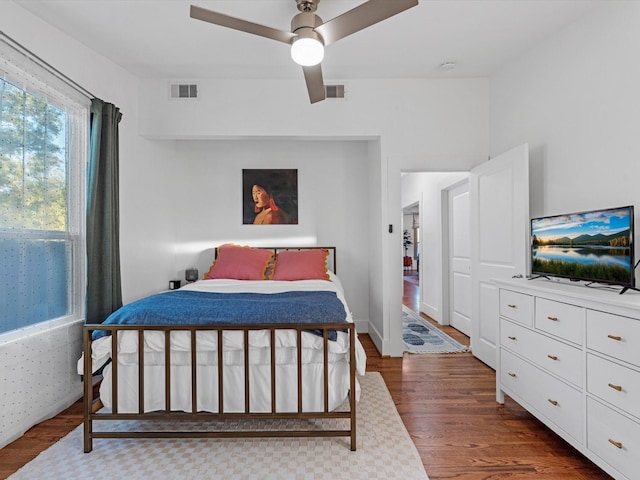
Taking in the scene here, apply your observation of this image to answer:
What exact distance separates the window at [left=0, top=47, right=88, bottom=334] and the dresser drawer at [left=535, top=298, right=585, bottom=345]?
10.3ft

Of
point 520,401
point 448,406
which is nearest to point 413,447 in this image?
point 448,406

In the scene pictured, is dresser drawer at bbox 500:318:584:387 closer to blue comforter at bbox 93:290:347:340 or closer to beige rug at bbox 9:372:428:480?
beige rug at bbox 9:372:428:480

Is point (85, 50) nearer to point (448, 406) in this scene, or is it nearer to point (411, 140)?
point (411, 140)

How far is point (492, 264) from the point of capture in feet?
10.2

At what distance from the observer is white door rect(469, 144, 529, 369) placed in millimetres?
2688

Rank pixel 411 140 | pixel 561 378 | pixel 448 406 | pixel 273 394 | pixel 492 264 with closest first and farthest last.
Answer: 1. pixel 561 378
2. pixel 273 394
3. pixel 448 406
4. pixel 492 264
5. pixel 411 140

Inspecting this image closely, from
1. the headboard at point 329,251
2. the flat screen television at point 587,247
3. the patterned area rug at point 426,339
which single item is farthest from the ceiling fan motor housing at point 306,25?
the patterned area rug at point 426,339

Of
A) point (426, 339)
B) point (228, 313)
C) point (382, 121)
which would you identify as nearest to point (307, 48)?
point (228, 313)

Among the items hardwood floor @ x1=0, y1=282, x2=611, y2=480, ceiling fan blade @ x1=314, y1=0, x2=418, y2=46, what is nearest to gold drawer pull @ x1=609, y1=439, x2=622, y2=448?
hardwood floor @ x1=0, y1=282, x2=611, y2=480

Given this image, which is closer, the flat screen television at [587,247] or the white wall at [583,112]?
the flat screen television at [587,247]

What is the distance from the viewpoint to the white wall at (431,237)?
4.76 metres

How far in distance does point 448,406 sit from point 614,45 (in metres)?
2.52

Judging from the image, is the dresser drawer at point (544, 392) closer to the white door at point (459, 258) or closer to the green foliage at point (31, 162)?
the white door at point (459, 258)

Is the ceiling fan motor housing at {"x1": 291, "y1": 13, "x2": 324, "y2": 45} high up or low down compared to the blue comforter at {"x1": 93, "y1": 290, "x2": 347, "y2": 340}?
up
